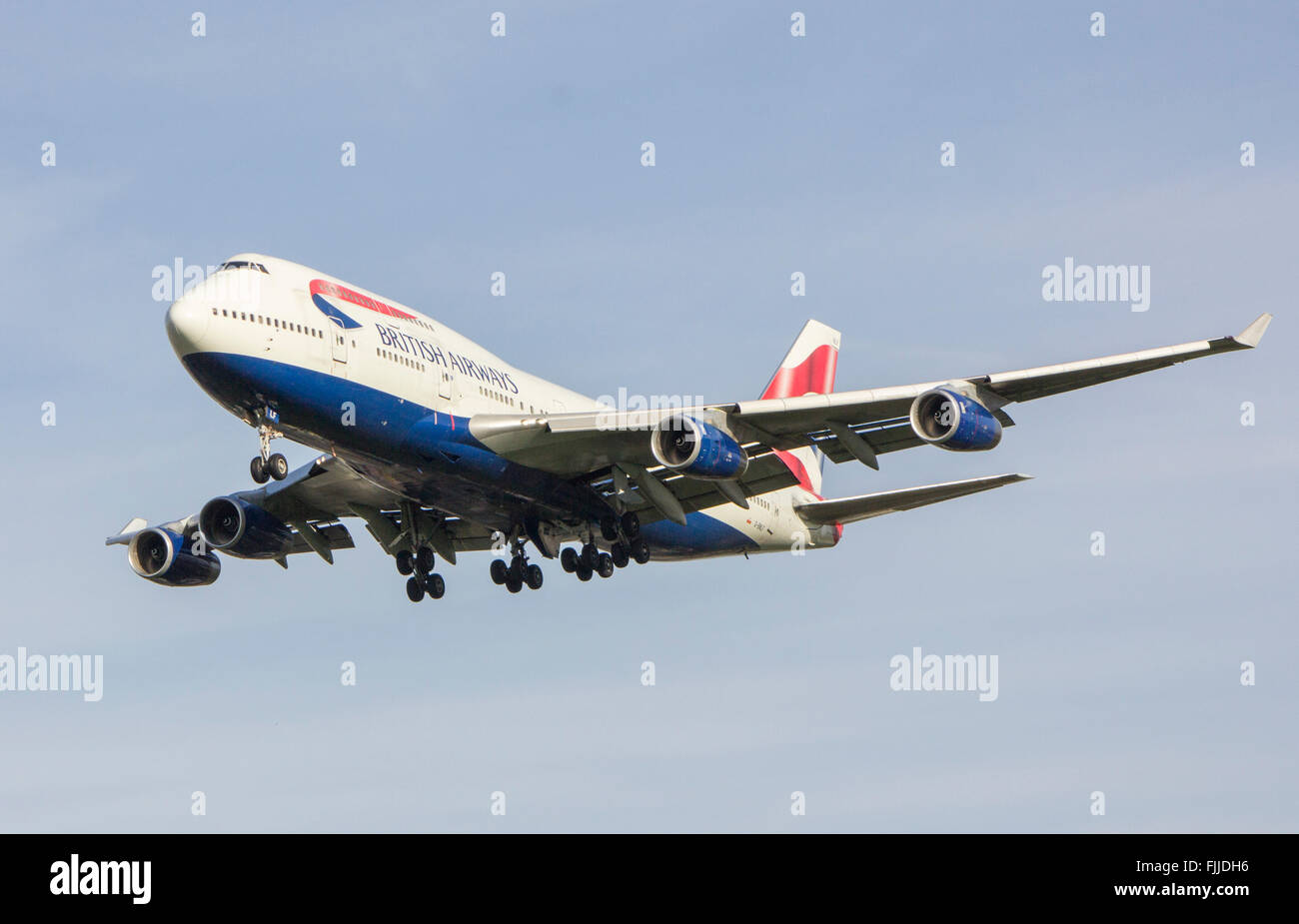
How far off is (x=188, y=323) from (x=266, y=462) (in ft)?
11.7

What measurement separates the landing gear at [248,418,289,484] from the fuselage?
11cm

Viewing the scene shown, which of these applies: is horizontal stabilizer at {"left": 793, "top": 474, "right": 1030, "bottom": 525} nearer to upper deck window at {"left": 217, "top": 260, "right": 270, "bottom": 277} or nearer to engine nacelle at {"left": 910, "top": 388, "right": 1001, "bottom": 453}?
engine nacelle at {"left": 910, "top": 388, "right": 1001, "bottom": 453}

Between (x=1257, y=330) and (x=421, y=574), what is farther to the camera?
(x=421, y=574)

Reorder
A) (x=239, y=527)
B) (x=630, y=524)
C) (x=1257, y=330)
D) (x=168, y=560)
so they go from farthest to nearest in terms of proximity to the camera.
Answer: (x=168, y=560) → (x=239, y=527) → (x=630, y=524) → (x=1257, y=330)

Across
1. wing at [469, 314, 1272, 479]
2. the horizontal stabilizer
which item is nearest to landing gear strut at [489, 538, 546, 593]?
wing at [469, 314, 1272, 479]

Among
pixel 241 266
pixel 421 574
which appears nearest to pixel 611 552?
pixel 421 574

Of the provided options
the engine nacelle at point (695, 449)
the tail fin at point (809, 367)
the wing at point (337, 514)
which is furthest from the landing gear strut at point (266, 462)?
the tail fin at point (809, 367)

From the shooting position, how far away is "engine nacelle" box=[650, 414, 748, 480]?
3944 centimetres

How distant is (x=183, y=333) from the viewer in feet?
118

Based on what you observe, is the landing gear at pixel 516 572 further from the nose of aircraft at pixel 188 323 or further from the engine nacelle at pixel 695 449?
the nose of aircraft at pixel 188 323

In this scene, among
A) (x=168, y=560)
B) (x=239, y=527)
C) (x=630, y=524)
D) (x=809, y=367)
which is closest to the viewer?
(x=630, y=524)

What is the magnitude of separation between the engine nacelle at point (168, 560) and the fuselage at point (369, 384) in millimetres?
9637

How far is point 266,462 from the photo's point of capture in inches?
1463

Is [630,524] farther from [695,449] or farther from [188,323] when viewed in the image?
[188,323]
